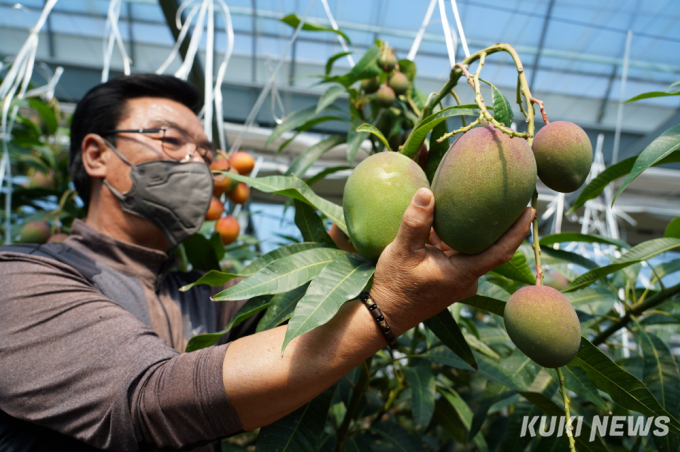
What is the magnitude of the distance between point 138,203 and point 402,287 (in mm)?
910

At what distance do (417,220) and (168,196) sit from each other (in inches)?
36.2

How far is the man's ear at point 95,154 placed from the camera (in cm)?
133

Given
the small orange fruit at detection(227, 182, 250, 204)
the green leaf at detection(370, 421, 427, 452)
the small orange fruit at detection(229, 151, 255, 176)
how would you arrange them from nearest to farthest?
1. the green leaf at detection(370, 421, 427, 452)
2. the small orange fruit at detection(229, 151, 255, 176)
3. the small orange fruit at detection(227, 182, 250, 204)

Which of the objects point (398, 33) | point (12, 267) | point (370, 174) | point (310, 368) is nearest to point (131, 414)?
point (310, 368)

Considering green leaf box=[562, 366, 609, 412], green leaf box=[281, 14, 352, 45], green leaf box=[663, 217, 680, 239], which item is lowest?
green leaf box=[562, 366, 609, 412]

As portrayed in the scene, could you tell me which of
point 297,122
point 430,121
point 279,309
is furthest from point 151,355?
point 297,122

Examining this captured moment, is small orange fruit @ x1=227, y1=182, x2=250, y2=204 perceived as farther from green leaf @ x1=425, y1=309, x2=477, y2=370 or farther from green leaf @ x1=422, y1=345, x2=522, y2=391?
green leaf @ x1=425, y1=309, x2=477, y2=370

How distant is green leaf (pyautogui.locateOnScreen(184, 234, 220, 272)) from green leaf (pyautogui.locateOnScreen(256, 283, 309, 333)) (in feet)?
1.95

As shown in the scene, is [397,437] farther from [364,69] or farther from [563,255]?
[364,69]

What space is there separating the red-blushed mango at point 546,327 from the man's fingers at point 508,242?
0.19 ft

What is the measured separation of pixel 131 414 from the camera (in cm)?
71

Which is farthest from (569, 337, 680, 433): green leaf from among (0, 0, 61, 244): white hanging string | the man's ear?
(0, 0, 61, 244): white hanging string

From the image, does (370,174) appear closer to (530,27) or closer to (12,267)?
(12,267)

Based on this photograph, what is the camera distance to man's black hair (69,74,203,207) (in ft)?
4.46
